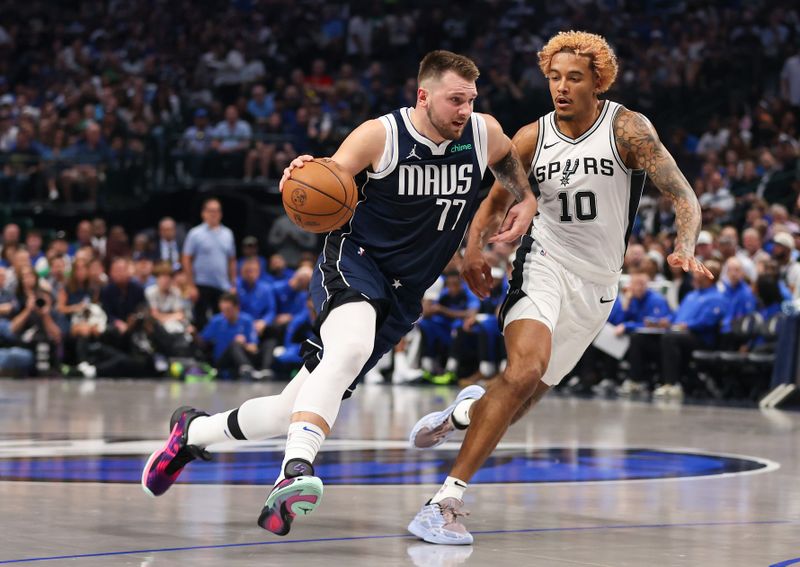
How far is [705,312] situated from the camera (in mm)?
15078

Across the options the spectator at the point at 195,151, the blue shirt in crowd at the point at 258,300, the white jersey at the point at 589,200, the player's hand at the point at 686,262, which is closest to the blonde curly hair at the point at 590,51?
the white jersey at the point at 589,200

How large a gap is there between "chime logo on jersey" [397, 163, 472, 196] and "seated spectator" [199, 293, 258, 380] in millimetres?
11541

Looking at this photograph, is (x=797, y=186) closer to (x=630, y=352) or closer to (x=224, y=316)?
(x=630, y=352)

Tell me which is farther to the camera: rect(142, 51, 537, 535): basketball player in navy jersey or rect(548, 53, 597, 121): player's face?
rect(548, 53, 597, 121): player's face

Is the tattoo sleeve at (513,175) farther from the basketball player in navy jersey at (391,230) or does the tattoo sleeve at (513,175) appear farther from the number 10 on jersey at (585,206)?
the number 10 on jersey at (585,206)

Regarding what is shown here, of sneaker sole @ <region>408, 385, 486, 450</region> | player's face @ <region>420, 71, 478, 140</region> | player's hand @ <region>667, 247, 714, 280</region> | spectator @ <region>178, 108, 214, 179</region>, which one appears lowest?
sneaker sole @ <region>408, 385, 486, 450</region>

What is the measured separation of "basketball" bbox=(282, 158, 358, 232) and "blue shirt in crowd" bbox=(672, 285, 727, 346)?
32.7 ft

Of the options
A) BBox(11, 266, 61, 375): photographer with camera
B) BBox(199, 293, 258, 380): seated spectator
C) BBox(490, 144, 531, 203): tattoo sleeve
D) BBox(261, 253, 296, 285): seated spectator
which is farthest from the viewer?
BBox(261, 253, 296, 285): seated spectator

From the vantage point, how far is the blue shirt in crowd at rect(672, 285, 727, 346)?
1504cm

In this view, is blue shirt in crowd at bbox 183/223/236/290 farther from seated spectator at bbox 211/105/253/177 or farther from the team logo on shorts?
the team logo on shorts

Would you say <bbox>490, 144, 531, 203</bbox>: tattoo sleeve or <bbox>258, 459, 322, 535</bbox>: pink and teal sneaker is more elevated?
<bbox>490, 144, 531, 203</bbox>: tattoo sleeve

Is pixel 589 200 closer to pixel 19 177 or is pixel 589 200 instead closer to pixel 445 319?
pixel 445 319

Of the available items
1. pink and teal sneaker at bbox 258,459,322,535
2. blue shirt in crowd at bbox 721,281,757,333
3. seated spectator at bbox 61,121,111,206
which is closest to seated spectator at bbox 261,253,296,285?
seated spectator at bbox 61,121,111,206

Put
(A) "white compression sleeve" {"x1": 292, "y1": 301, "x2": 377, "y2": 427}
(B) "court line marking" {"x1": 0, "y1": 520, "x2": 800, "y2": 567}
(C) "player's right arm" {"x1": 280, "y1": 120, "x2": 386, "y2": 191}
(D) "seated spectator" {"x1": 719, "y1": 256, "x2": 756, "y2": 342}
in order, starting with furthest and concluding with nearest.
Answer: (D) "seated spectator" {"x1": 719, "y1": 256, "x2": 756, "y2": 342}
(C) "player's right arm" {"x1": 280, "y1": 120, "x2": 386, "y2": 191}
(A) "white compression sleeve" {"x1": 292, "y1": 301, "x2": 377, "y2": 427}
(B) "court line marking" {"x1": 0, "y1": 520, "x2": 800, "y2": 567}
